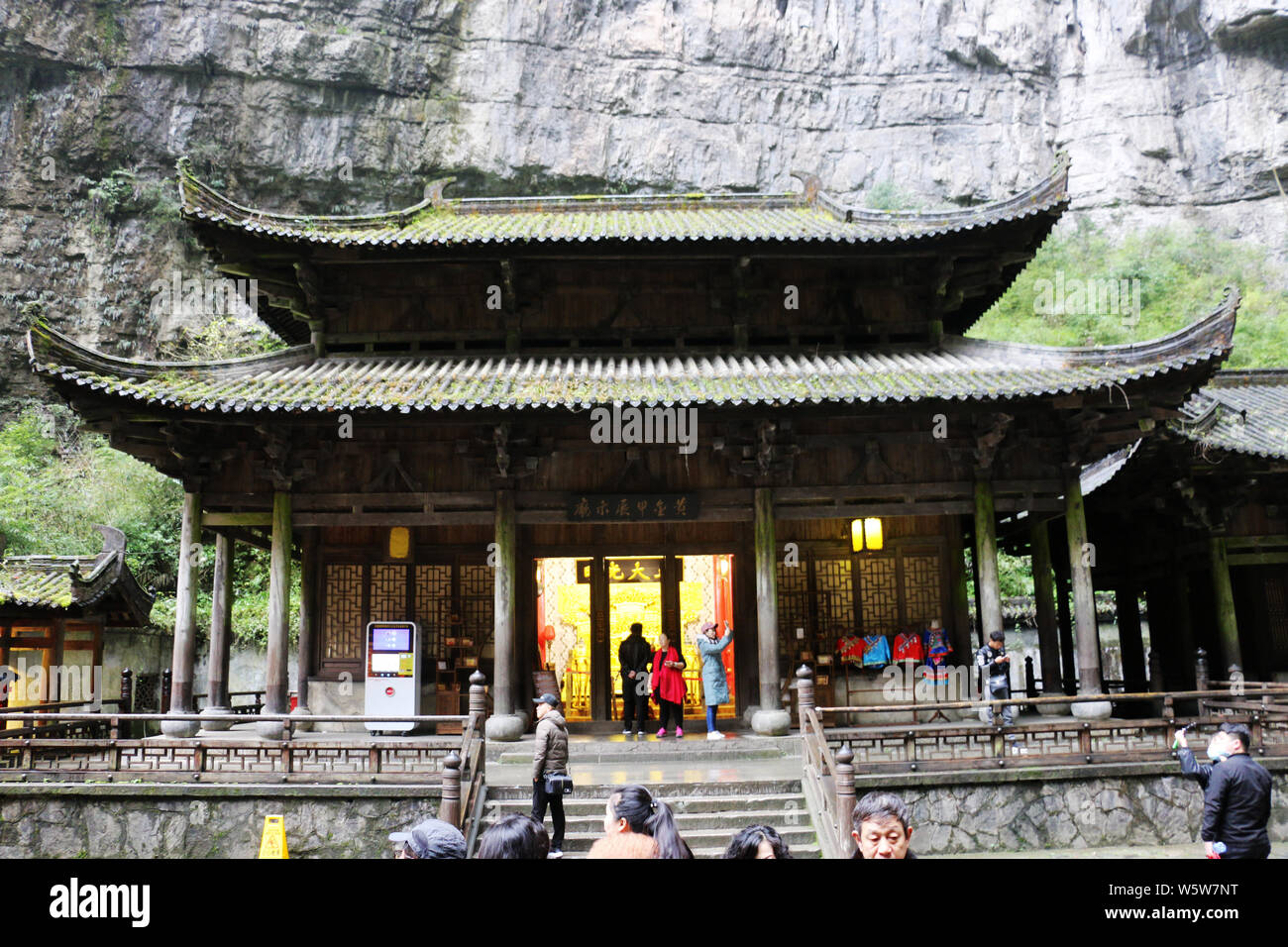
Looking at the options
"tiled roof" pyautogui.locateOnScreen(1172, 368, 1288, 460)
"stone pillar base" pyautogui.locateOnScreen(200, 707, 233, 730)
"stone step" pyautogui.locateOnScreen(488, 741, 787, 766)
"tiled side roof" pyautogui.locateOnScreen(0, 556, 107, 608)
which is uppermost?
"tiled roof" pyautogui.locateOnScreen(1172, 368, 1288, 460)

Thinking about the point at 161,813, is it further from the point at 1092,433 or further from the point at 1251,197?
the point at 1251,197

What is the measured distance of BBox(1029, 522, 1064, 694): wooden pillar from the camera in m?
14.8

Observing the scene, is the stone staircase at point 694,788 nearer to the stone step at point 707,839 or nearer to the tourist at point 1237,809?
the stone step at point 707,839

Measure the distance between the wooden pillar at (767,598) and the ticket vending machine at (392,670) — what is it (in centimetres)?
519

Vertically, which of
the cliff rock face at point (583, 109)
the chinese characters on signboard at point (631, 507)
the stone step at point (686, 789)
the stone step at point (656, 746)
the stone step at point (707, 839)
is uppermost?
the cliff rock face at point (583, 109)

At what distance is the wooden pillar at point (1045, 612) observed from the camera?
48.5 ft

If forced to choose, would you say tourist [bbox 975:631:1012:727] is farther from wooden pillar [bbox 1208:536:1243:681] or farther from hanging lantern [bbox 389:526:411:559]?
hanging lantern [bbox 389:526:411:559]

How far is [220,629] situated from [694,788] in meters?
8.00

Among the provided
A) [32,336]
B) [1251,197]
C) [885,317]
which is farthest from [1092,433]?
[1251,197]

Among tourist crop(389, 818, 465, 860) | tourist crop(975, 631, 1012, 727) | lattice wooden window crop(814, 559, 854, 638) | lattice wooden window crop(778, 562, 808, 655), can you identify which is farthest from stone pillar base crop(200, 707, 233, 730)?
tourist crop(975, 631, 1012, 727)

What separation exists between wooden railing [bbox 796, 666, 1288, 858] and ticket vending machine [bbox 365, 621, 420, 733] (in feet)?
19.8

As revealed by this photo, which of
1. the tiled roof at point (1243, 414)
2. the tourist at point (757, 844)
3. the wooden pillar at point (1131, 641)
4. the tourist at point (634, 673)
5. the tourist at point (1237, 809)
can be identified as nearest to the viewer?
the tourist at point (757, 844)

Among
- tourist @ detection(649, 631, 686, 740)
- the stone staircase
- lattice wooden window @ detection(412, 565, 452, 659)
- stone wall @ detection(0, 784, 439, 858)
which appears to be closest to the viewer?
the stone staircase

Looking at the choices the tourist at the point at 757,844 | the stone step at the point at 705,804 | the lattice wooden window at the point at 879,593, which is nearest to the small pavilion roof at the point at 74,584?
the stone step at the point at 705,804
